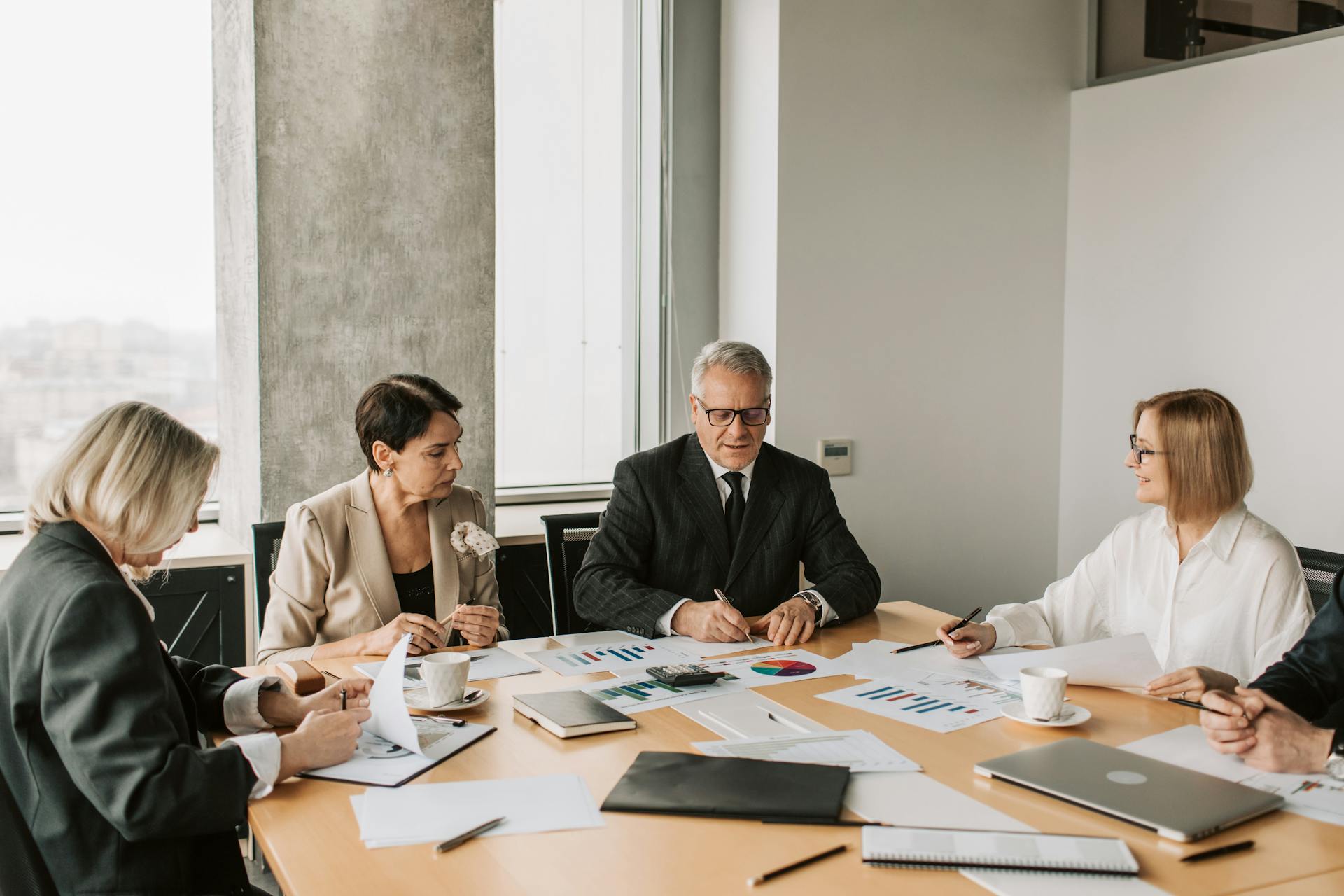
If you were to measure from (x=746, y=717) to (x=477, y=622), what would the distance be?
0.73m

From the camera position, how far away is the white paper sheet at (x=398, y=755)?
5.44ft

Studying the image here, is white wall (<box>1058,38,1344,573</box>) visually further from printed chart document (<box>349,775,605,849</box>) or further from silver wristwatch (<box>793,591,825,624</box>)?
printed chart document (<box>349,775,605,849</box>)

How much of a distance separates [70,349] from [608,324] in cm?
174

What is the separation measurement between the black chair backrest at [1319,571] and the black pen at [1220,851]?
48.3 inches

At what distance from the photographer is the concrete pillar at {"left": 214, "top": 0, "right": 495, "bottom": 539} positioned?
324cm

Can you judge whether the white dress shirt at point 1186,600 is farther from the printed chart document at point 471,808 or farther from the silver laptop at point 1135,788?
the printed chart document at point 471,808

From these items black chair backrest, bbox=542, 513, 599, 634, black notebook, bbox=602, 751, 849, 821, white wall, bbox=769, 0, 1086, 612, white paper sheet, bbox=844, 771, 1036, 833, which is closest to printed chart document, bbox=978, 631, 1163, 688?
white paper sheet, bbox=844, 771, 1036, 833

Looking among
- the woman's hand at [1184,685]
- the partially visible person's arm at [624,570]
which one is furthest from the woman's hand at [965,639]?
the partially visible person's arm at [624,570]

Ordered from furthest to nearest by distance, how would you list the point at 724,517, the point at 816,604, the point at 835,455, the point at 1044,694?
1. the point at 835,455
2. the point at 724,517
3. the point at 816,604
4. the point at 1044,694

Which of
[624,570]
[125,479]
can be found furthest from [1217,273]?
[125,479]

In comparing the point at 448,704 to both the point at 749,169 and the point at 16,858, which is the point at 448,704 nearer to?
the point at 16,858

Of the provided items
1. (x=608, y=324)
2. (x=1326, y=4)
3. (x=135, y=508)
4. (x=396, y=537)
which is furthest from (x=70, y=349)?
(x=1326, y=4)

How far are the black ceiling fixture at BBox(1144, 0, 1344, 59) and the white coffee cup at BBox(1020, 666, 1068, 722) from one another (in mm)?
2716

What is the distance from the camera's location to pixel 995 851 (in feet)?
4.56
